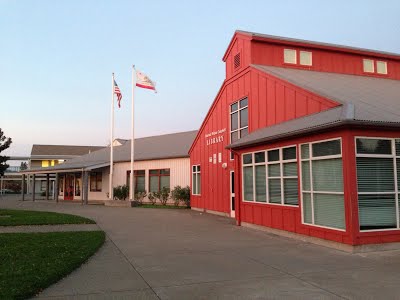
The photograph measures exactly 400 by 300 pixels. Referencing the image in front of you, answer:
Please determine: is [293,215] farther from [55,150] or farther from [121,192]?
[55,150]

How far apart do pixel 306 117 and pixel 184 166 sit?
1519 cm

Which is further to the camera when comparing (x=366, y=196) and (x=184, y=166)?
(x=184, y=166)

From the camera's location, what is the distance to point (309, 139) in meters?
10.8

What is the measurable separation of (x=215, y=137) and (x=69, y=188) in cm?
1918

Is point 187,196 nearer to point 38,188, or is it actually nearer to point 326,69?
point 326,69

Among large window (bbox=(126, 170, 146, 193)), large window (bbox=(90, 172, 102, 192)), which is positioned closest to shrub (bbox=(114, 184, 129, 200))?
large window (bbox=(126, 170, 146, 193))

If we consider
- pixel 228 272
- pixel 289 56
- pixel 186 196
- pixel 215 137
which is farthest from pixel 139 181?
pixel 228 272

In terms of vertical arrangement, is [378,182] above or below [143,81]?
below

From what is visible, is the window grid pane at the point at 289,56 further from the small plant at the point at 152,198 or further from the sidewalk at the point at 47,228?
the small plant at the point at 152,198

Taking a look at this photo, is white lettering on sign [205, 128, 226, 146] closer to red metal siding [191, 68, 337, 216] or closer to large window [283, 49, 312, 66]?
red metal siding [191, 68, 337, 216]

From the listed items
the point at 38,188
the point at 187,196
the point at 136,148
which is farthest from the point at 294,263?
the point at 38,188

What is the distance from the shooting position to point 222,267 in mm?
7863

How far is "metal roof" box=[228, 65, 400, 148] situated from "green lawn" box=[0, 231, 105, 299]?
20.2ft

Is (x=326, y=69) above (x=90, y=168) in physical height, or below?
above
